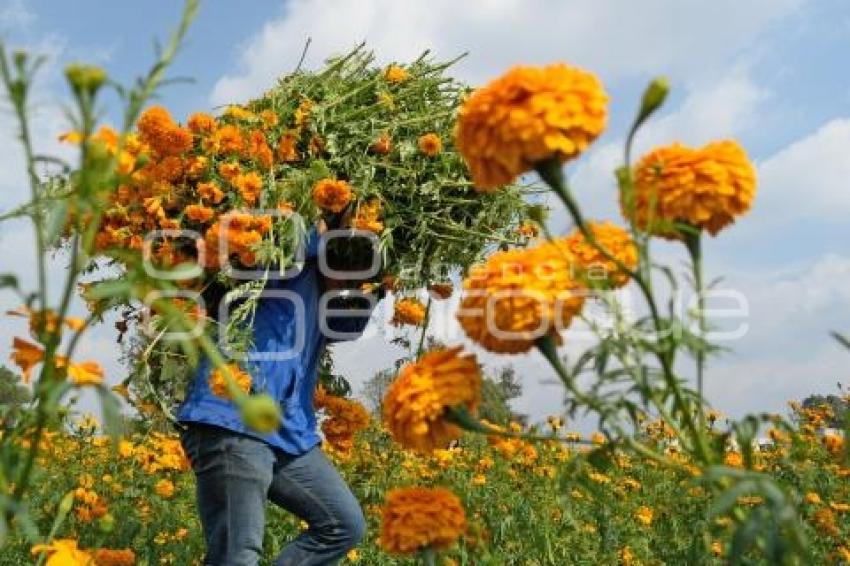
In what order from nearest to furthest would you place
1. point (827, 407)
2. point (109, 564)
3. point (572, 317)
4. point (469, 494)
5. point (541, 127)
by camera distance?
point (541, 127) < point (572, 317) < point (109, 564) < point (469, 494) < point (827, 407)

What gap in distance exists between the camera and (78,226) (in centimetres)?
112

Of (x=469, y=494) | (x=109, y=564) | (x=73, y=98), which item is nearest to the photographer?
(x=73, y=98)

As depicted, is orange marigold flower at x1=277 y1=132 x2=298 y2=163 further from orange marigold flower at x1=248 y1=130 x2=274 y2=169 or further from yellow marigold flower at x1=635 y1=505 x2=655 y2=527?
yellow marigold flower at x1=635 y1=505 x2=655 y2=527

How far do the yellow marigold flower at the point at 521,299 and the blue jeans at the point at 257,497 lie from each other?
1.75 m

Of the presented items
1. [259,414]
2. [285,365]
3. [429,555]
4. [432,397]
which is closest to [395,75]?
[285,365]

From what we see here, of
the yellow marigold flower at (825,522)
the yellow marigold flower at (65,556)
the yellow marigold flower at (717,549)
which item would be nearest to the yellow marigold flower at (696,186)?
the yellow marigold flower at (65,556)

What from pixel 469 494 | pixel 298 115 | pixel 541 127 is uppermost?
pixel 298 115

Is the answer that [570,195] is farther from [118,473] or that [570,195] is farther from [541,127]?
[118,473]

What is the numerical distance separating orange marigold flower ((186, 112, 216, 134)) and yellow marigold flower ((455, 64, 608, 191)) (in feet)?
7.69

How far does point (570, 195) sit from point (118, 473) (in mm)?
4113

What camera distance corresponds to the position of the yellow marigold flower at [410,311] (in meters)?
3.68

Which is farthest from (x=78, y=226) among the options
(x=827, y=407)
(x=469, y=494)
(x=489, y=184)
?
(x=827, y=407)

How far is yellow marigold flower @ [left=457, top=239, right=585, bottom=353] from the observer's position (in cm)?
129

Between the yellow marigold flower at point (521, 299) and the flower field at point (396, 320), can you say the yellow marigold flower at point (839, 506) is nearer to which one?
the flower field at point (396, 320)
